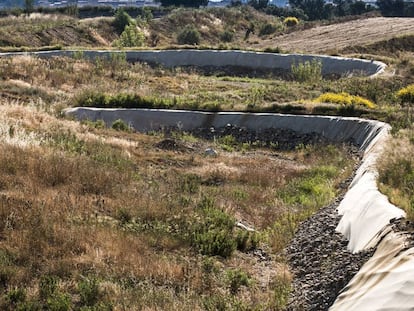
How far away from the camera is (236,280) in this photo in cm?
886

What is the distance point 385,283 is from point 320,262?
2.62 metres

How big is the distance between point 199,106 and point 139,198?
1437 centimetres

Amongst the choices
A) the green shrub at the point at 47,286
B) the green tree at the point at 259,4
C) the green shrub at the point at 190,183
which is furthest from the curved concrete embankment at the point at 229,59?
the green tree at the point at 259,4

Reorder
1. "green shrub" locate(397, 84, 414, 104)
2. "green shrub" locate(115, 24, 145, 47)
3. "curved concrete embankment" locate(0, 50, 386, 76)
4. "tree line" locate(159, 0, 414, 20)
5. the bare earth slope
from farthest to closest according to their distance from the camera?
"tree line" locate(159, 0, 414, 20)
"green shrub" locate(115, 24, 145, 47)
the bare earth slope
"curved concrete embankment" locate(0, 50, 386, 76)
"green shrub" locate(397, 84, 414, 104)

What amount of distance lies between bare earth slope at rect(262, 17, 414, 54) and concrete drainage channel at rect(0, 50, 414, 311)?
30.1 feet

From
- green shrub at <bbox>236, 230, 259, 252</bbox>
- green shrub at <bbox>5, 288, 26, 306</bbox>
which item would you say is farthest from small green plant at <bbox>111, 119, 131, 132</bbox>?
green shrub at <bbox>5, 288, 26, 306</bbox>

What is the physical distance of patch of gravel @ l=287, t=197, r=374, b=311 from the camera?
8.05 m

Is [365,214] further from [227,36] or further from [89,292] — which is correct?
[227,36]

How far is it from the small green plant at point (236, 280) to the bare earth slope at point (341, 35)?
147ft

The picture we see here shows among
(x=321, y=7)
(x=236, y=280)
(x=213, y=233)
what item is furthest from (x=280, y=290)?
(x=321, y=7)

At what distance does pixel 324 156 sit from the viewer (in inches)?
763

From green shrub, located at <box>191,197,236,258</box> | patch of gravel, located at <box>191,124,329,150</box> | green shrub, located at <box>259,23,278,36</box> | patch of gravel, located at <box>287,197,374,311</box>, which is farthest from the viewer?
green shrub, located at <box>259,23,278,36</box>

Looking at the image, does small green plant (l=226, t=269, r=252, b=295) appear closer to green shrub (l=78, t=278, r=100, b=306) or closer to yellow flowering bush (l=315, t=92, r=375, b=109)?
green shrub (l=78, t=278, r=100, b=306)

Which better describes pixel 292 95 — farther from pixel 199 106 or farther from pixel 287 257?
pixel 287 257
